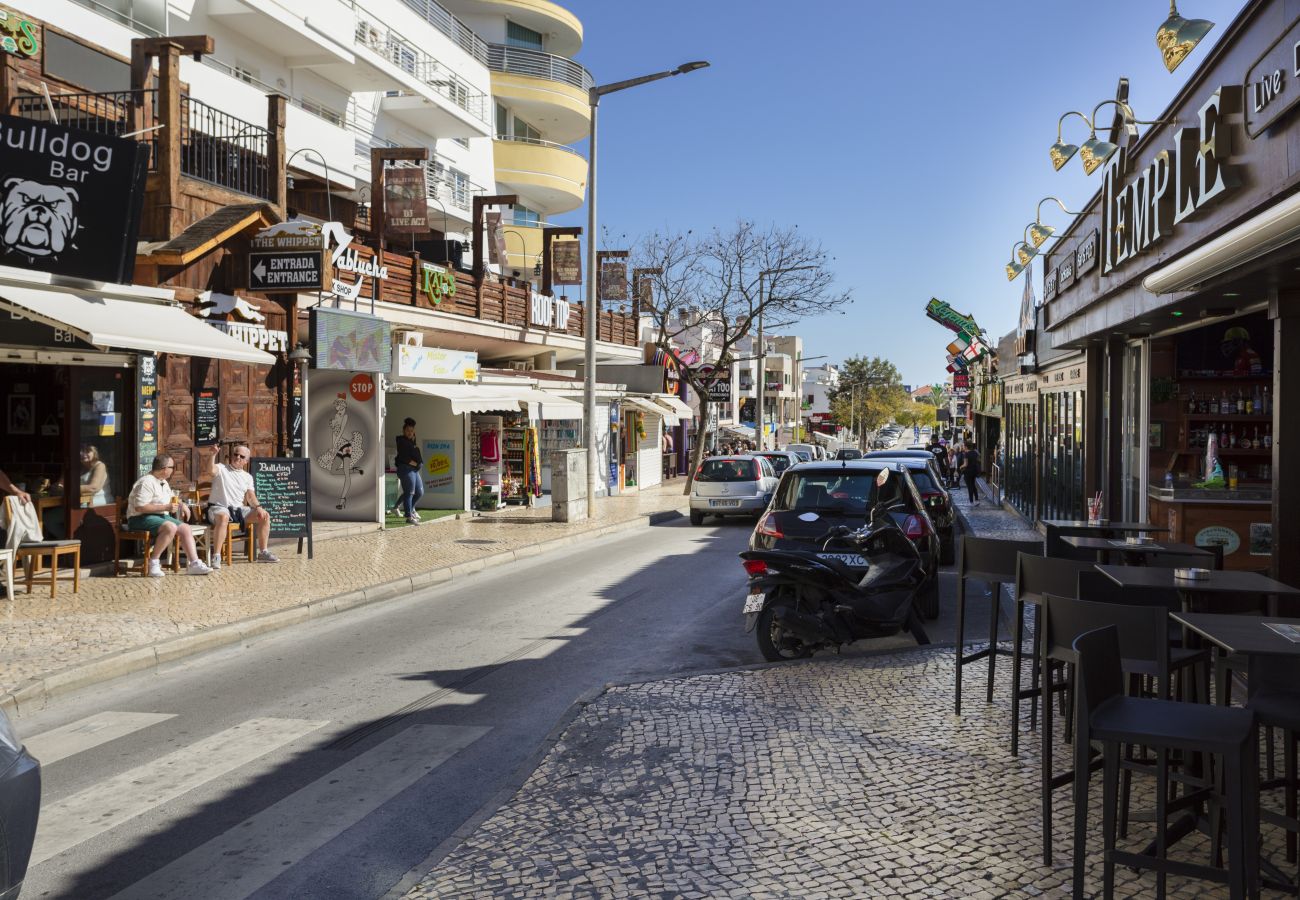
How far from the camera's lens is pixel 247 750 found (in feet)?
22.5

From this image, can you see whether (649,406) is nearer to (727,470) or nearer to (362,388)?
(727,470)

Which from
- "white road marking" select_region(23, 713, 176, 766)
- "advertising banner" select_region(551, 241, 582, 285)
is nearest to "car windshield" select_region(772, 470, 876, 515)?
"white road marking" select_region(23, 713, 176, 766)

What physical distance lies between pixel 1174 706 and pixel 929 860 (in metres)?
1.26

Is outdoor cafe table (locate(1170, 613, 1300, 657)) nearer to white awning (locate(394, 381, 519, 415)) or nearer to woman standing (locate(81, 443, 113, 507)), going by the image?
woman standing (locate(81, 443, 113, 507))

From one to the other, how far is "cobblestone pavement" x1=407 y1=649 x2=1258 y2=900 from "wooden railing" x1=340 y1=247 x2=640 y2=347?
1476 centimetres

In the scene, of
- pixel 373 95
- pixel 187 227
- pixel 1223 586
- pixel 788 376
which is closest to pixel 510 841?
pixel 1223 586

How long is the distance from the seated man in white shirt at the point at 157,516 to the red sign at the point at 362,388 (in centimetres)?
672

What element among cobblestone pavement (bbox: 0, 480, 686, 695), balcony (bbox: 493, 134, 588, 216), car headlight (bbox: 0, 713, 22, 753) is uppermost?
balcony (bbox: 493, 134, 588, 216)

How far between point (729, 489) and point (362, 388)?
8.31 meters

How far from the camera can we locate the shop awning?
11422 mm

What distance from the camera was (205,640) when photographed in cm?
1002

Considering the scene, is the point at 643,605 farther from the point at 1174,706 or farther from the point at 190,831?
the point at 1174,706

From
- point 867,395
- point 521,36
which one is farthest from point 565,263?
point 867,395

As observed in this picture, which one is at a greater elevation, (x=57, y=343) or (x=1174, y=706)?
(x=57, y=343)
